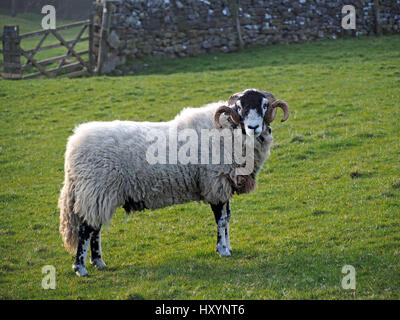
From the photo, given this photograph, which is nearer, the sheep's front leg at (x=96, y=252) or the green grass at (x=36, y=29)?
the sheep's front leg at (x=96, y=252)

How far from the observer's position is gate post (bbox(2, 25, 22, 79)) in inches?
802

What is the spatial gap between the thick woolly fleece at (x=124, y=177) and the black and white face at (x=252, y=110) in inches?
17.9

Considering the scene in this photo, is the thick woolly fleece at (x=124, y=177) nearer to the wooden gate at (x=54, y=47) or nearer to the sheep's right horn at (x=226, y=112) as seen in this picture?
the sheep's right horn at (x=226, y=112)

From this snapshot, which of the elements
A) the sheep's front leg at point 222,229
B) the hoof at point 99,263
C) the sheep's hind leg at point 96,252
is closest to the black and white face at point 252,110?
the sheep's front leg at point 222,229

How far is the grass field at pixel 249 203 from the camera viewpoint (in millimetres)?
6293

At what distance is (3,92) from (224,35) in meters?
10.1

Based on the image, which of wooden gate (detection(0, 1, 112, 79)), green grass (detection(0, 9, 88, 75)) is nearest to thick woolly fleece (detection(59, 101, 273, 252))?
wooden gate (detection(0, 1, 112, 79))

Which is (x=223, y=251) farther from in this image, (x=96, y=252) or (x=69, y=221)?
(x=69, y=221)

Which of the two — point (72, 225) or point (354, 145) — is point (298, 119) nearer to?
point (354, 145)

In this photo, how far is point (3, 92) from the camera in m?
17.8

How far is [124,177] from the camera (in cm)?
696

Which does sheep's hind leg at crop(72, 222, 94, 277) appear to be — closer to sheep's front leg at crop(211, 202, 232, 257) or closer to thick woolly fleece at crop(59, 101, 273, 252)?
thick woolly fleece at crop(59, 101, 273, 252)
